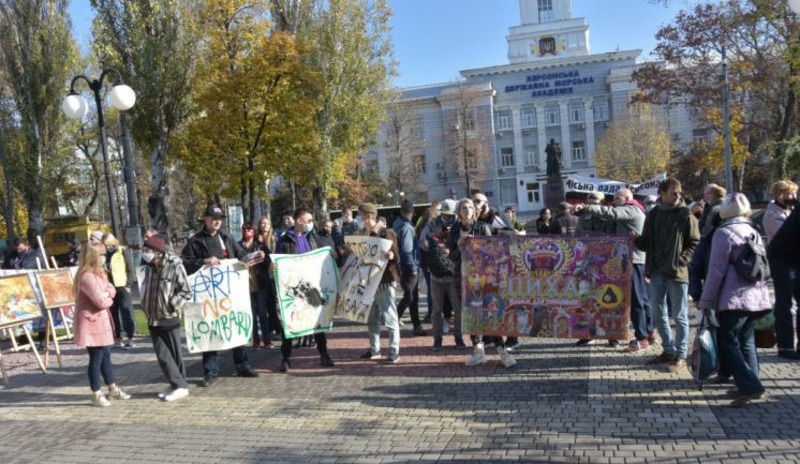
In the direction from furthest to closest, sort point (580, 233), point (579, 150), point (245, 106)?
point (579, 150), point (245, 106), point (580, 233)

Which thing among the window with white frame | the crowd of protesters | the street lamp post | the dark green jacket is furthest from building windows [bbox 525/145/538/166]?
the dark green jacket

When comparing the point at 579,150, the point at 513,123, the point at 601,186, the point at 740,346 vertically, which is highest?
the point at 513,123

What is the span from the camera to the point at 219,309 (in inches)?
300

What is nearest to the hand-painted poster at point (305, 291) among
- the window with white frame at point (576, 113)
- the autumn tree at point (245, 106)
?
the autumn tree at point (245, 106)

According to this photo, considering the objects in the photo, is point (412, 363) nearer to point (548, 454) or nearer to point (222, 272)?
point (222, 272)

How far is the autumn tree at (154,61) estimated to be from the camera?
62.4ft

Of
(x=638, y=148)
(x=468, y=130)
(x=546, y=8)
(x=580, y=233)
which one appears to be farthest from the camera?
(x=546, y=8)

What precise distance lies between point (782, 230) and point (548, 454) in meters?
3.29

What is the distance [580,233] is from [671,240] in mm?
1090

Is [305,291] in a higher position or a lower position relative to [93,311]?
lower

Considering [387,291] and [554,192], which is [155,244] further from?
[554,192]

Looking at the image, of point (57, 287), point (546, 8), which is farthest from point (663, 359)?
point (546, 8)

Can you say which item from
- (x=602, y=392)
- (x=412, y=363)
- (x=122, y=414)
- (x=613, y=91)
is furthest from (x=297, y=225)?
(x=613, y=91)

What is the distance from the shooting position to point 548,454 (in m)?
4.76
